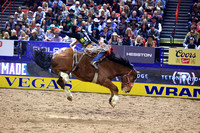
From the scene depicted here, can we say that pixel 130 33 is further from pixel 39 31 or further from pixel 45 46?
pixel 39 31

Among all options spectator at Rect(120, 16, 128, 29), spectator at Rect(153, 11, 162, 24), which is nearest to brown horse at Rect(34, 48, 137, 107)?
spectator at Rect(120, 16, 128, 29)

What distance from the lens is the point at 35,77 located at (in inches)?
533

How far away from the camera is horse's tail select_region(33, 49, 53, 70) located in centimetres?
1229

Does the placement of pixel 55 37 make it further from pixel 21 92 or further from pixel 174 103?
pixel 174 103

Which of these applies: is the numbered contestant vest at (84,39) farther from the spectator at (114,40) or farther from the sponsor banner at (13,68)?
the sponsor banner at (13,68)

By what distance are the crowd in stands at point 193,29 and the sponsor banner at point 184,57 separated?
111 cm

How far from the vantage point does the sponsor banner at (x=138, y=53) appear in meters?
13.0

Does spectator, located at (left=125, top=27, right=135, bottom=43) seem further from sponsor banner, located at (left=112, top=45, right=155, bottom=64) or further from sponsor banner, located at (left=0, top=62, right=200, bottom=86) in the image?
sponsor banner, located at (left=0, top=62, right=200, bottom=86)

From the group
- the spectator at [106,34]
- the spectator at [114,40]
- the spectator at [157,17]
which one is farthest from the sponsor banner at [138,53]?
the spectator at [157,17]

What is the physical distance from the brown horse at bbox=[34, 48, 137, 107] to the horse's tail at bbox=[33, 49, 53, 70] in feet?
10.7

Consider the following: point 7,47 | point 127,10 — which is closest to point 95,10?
point 127,10

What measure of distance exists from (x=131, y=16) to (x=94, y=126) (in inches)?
373

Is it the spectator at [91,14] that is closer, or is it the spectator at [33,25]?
the spectator at [33,25]

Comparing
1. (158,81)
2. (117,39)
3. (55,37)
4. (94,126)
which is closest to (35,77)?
(55,37)
